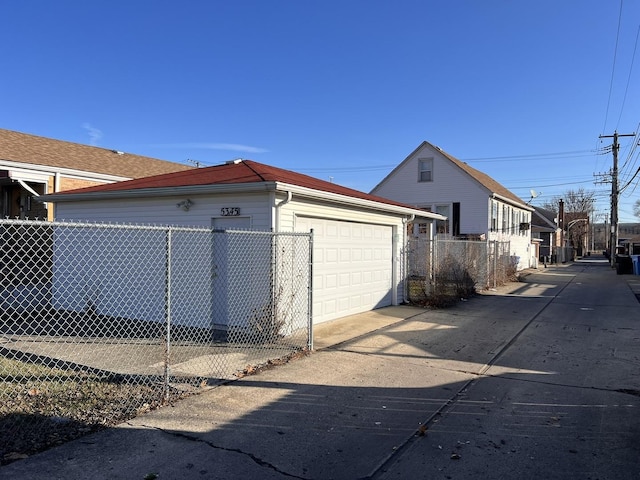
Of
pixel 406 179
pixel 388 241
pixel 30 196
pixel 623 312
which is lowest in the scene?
pixel 623 312

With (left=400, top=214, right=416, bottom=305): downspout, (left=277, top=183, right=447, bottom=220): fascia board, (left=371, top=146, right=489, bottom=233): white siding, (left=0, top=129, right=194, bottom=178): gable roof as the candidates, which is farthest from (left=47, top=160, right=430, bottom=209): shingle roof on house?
(left=371, top=146, right=489, bottom=233): white siding

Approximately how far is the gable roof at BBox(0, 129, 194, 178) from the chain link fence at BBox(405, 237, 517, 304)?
1097cm

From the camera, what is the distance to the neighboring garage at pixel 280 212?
8797 mm

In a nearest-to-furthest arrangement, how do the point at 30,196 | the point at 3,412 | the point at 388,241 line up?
the point at 3,412 < the point at 388,241 < the point at 30,196

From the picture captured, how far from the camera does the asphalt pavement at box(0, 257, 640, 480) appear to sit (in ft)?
12.4

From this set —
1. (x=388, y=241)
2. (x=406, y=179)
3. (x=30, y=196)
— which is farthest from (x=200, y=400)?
(x=406, y=179)

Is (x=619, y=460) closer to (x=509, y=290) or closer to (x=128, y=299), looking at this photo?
(x=128, y=299)

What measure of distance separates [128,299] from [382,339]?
5363 millimetres

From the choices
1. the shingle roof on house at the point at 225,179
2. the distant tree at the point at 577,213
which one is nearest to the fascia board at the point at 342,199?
the shingle roof on house at the point at 225,179

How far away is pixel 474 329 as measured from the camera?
10.2 m

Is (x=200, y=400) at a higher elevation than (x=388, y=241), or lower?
lower

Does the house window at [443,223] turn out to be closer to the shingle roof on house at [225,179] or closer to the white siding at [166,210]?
the shingle roof on house at [225,179]

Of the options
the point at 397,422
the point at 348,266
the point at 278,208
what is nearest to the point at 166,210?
the point at 278,208

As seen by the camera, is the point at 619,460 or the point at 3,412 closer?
the point at 619,460
